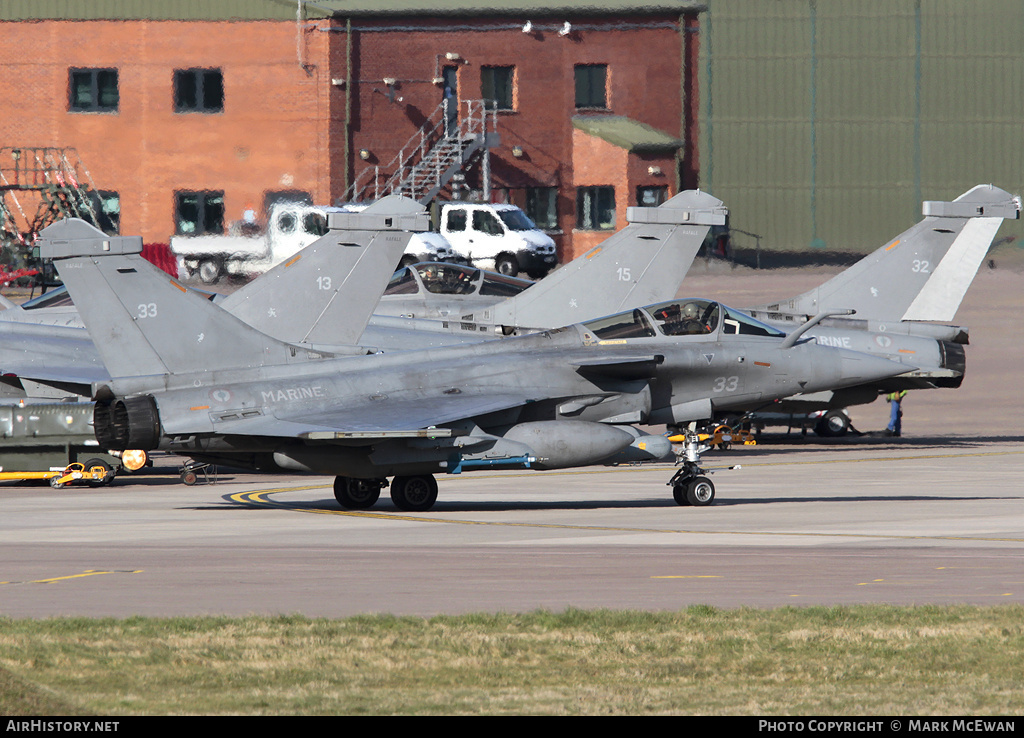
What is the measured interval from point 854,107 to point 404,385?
4348 cm

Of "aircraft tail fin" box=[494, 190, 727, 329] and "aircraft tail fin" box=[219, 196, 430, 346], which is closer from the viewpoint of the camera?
"aircraft tail fin" box=[219, 196, 430, 346]

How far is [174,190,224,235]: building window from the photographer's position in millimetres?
49281

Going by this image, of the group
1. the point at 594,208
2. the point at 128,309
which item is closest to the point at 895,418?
the point at 128,309

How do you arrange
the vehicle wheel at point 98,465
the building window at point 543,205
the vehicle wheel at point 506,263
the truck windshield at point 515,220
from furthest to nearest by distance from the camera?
the building window at point 543,205, the truck windshield at point 515,220, the vehicle wheel at point 506,263, the vehicle wheel at point 98,465

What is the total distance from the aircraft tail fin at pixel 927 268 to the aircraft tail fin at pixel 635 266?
3.75 metres

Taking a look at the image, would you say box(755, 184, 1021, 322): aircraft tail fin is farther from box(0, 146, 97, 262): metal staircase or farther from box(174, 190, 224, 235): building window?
box(0, 146, 97, 262): metal staircase

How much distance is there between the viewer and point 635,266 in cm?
2686

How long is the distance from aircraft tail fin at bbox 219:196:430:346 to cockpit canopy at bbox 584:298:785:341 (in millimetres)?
4300

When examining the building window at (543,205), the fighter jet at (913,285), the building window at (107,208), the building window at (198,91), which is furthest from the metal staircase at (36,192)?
the fighter jet at (913,285)

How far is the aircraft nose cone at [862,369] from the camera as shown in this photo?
2088 centimetres

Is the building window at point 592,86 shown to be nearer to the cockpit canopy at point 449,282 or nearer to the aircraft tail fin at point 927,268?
the aircraft tail fin at point 927,268

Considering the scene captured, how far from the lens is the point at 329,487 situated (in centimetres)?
2434

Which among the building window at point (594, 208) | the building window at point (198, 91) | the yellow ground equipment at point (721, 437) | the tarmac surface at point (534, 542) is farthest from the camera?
the building window at point (594, 208)

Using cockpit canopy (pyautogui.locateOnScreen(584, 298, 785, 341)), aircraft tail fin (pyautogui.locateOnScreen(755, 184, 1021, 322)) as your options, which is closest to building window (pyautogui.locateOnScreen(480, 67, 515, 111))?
aircraft tail fin (pyautogui.locateOnScreen(755, 184, 1021, 322))
